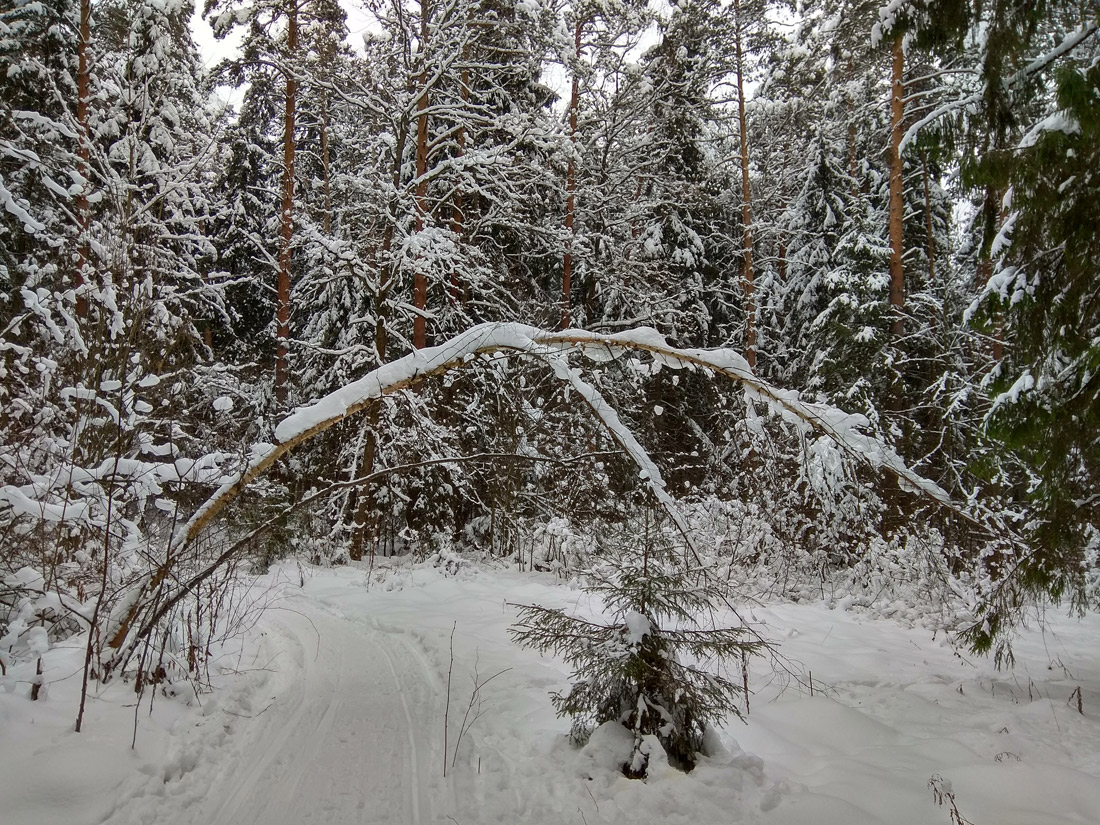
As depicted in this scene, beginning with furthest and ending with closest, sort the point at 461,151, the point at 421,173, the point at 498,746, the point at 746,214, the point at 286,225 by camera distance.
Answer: the point at 746,214
the point at 461,151
the point at 286,225
the point at 421,173
the point at 498,746

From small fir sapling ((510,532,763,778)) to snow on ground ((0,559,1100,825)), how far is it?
189 millimetres

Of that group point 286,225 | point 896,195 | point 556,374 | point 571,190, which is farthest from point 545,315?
point 556,374

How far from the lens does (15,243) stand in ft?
36.8

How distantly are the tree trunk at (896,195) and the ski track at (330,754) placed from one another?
10509 millimetres

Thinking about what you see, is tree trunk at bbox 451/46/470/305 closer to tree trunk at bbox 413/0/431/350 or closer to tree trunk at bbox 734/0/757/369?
tree trunk at bbox 413/0/431/350

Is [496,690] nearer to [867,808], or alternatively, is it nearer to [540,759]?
[540,759]

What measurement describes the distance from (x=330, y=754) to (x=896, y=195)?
1321 cm

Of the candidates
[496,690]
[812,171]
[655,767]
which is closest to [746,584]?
[496,690]

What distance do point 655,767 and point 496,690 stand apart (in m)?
1.97

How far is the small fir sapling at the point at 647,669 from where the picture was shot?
370 centimetres

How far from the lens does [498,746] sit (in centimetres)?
417

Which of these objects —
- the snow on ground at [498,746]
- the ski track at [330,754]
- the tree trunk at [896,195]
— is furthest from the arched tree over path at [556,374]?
the tree trunk at [896,195]

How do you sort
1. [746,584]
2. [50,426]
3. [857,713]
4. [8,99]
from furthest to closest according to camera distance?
[8,99] < [746,584] < [50,426] < [857,713]

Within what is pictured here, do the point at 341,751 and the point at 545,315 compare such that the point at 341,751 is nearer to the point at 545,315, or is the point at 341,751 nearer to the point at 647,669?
the point at 647,669
